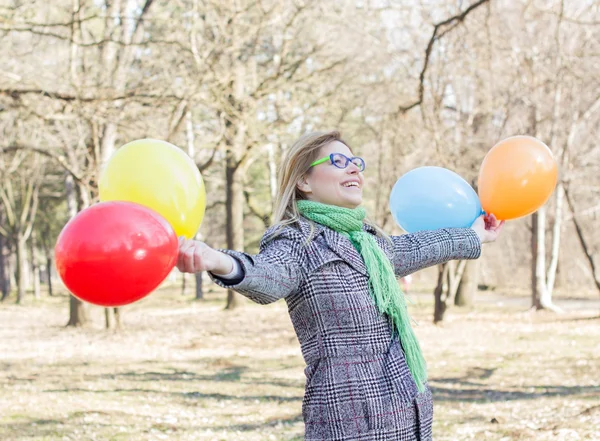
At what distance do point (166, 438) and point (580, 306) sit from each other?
12.7 meters

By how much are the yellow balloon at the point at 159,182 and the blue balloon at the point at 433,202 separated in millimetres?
1069

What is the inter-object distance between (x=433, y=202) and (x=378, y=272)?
2.67ft

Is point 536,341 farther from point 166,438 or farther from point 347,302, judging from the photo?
point 347,302

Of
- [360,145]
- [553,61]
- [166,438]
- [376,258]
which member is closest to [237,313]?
[360,145]

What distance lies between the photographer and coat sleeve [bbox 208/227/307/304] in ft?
6.63

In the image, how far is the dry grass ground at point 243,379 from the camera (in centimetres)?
552

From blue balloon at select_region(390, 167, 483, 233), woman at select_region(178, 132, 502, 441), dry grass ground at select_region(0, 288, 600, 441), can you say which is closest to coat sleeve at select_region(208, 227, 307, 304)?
woman at select_region(178, 132, 502, 441)

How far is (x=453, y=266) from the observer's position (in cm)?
1345

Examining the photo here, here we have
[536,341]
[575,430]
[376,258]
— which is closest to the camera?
[376,258]

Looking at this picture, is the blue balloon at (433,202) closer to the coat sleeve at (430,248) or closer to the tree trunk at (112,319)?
the coat sleeve at (430,248)

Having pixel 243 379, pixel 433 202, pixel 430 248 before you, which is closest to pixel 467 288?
pixel 243 379

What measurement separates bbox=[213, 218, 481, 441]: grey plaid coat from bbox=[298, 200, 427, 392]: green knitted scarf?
0.09 ft

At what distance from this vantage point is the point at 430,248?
8.82 feet

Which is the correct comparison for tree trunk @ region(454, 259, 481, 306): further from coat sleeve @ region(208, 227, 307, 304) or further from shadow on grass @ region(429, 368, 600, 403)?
coat sleeve @ region(208, 227, 307, 304)
